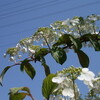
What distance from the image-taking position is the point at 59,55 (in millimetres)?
1120

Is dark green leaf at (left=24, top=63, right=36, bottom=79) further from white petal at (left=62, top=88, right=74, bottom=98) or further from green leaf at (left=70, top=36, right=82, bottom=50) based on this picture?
white petal at (left=62, top=88, right=74, bottom=98)

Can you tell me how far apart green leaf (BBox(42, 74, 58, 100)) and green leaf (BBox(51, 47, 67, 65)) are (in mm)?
346

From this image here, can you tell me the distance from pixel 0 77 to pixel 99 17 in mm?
505

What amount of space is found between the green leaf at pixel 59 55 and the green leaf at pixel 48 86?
A: 0.35 m

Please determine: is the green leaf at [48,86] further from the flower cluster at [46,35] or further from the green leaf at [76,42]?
the flower cluster at [46,35]

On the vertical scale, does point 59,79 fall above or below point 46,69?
above

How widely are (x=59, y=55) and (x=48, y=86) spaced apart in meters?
0.38

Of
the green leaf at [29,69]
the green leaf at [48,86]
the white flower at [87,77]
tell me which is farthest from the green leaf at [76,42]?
the white flower at [87,77]

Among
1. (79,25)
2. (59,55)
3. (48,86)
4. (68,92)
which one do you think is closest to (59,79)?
(68,92)

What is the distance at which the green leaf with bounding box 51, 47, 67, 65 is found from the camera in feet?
3.62

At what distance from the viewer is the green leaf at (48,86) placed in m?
0.73

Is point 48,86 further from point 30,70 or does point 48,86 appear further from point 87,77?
point 30,70

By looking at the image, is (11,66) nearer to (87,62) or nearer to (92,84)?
(87,62)

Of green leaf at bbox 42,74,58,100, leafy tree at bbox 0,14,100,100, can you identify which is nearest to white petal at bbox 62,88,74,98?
green leaf at bbox 42,74,58,100
